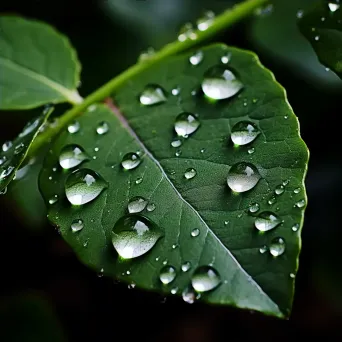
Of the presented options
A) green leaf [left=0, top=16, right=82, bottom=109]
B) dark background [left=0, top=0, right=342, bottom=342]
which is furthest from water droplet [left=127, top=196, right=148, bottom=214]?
dark background [left=0, top=0, right=342, bottom=342]

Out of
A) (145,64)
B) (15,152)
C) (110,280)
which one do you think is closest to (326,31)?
(145,64)

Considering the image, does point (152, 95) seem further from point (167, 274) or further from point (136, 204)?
point (167, 274)

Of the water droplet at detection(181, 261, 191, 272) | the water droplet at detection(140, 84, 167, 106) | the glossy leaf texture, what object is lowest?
the glossy leaf texture

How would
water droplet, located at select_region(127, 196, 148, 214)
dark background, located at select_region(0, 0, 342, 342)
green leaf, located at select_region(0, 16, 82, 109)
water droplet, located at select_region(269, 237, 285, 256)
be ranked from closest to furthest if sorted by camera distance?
water droplet, located at select_region(269, 237, 285, 256), water droplet, located at select_region(127, 196, 148, 214), green leaf, located at select_region(0, 16, 82, 109), dark background, located at select_region(0, 0, 342, 342)

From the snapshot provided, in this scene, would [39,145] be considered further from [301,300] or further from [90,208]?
[301,300]

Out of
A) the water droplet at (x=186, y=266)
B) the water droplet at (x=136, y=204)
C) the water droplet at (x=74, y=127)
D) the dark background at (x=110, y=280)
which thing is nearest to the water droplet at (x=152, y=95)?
the water droplet at (x=74, y=127)

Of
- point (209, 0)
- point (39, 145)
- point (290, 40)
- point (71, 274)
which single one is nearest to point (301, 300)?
point (71, 274)

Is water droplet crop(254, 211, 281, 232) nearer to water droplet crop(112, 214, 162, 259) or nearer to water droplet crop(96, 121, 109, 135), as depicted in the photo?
water droplet crop(112, 214, 162, 259)
